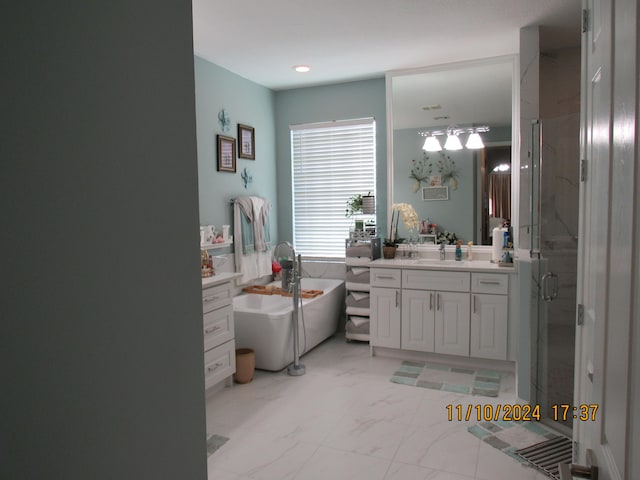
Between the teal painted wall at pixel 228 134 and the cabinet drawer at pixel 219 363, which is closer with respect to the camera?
the cabinet drawer at pixel 219 363

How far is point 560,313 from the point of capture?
2.96 meters

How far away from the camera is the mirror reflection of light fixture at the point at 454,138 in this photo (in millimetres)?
4422

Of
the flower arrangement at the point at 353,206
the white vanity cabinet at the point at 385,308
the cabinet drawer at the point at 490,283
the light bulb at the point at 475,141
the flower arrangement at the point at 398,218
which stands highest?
the light bulb at the point at 475,141

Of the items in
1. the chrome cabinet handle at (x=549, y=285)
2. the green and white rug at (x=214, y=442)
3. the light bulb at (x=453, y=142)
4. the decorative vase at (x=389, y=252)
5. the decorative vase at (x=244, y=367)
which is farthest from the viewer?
the decorative vase at (x=389, y=252)

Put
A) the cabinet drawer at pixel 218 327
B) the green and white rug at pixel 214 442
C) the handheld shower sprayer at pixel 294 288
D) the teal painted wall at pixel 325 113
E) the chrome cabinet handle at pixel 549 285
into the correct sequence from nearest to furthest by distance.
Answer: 1. the green and white rug at pixel 214 442
2. the chrome cabinet handle at pixel 549 285
3. the cabinet drawer at pixel 218 327
4. the handheld shower sprayer at pixel 294 288
5. the teal painted wall at pixel 325 113

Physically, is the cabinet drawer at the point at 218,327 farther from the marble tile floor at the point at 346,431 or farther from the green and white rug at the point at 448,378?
the green and white rug at the point at 448,378

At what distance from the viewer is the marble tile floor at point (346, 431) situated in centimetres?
252

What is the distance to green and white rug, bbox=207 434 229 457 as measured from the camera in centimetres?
275

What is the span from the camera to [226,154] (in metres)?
4.41

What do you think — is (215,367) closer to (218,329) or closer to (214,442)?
(218,329)

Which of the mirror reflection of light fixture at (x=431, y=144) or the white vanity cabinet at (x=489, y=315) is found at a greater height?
the mirror reflection of light fixture at (x=431, y=144)

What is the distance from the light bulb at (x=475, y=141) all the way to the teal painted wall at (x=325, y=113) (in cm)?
87

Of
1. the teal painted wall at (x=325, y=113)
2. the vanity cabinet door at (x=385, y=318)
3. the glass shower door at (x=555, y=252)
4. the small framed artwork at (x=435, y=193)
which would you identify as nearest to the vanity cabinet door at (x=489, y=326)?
the vanity cabinet door at (x=385, y=318)

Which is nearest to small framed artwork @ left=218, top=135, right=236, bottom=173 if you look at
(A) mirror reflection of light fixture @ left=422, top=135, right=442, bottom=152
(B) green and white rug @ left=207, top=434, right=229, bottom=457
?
(A) mirror reflection of light fixture @ left=422, top=135, right=442, bottom=152
